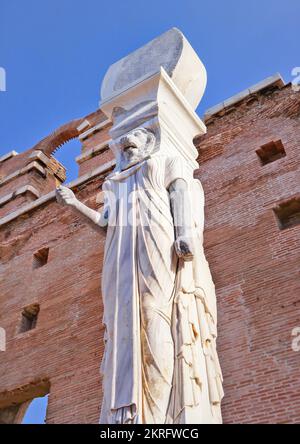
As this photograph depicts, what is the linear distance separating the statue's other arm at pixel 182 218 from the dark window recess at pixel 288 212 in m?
3.24

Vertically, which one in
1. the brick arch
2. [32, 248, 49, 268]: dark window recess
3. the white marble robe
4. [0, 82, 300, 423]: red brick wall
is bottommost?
the white marble robe

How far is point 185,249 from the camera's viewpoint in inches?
135

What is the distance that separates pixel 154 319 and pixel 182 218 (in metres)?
0.78

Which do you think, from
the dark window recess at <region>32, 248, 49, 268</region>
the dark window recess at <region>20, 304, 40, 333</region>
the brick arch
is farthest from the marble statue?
the brick arch

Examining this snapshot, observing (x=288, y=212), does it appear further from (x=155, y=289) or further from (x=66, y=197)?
(x=155, y=289)

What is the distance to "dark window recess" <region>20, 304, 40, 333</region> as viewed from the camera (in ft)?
28.3

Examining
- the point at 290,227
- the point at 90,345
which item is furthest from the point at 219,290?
the point at 90,345

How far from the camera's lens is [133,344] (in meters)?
3.10

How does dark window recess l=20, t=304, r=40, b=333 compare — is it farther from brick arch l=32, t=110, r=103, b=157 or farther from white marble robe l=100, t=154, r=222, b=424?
brick arch l=32, t=110, r=103, b=157

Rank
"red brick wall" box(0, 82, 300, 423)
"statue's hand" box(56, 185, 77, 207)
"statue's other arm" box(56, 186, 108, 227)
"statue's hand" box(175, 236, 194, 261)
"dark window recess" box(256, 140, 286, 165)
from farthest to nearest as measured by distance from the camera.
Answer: "dark window recess" box(256, 140, 286, 165)
"red brick wall" box(0, 82, 300, 423)
"statue's hand" box(56, 185, 77, 207)
"statue's other arm" box(56, 186, 108, 227)
"statue's hand" box(175, 236, 194, 261)

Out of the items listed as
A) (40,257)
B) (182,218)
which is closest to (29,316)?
(40,257)

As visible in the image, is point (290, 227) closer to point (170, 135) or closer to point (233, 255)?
point (233, 255)

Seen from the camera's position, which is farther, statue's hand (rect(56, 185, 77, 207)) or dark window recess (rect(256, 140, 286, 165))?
dark window recess (rect(256, 140, 286, 165))

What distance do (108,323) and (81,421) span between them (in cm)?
367
